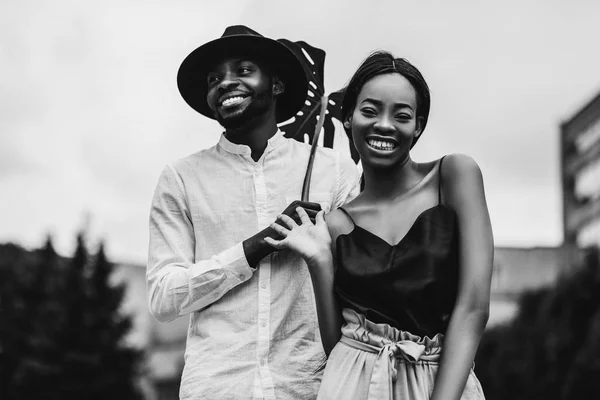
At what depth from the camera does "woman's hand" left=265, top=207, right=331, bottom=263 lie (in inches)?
137

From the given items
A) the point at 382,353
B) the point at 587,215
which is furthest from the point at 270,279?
the point at 587,215

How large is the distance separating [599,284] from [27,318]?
22.7 m

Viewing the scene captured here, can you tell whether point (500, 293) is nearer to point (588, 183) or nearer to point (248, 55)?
point (588, 183)

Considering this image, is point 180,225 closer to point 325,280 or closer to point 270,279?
point 270,279

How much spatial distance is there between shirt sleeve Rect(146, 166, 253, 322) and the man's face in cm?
34

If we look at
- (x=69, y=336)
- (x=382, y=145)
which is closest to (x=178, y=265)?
(x=382, y=145)

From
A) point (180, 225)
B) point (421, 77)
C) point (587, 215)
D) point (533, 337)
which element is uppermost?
point (587, 215)

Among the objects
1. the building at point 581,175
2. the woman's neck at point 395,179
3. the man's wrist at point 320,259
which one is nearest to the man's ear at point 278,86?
the woman's neck at point 395,179

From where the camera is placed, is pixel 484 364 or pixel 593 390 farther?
pixel 484 364

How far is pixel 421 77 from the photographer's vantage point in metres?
Result: 3.55

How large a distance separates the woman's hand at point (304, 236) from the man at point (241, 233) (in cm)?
8

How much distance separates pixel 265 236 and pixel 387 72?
2.61 feet

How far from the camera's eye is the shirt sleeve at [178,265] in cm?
378

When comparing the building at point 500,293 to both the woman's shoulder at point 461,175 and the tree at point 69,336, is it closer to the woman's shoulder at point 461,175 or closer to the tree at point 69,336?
the tree at point 69,336
